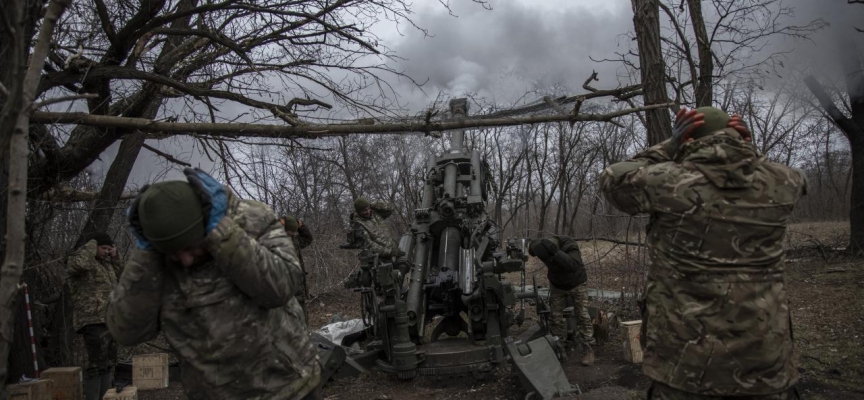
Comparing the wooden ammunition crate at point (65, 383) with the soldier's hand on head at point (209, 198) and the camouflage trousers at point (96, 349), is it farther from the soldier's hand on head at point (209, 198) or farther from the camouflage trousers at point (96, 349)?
the soldier's hand on head at point (209, 198)

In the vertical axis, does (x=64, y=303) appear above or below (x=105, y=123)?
below

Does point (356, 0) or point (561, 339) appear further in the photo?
point (561, 339)

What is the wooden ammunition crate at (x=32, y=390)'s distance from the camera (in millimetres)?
4547

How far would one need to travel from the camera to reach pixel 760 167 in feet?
8.46

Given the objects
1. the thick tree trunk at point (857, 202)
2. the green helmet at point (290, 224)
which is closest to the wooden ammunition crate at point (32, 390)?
the green helmet at point (290, 224)

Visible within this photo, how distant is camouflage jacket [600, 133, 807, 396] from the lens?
2484 millimetres

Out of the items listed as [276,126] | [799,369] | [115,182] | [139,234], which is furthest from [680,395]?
[115,182]

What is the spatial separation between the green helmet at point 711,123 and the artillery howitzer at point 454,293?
3208 millimetres

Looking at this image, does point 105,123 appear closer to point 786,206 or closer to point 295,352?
point 295,352

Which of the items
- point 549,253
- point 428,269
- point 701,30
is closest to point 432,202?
point 428,269

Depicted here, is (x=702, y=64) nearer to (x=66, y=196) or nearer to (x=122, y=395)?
(x=122, y=395)

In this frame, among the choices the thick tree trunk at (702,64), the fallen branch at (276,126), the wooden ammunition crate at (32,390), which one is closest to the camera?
the fallen branch at (276,126)

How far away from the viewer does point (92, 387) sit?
5625 mm

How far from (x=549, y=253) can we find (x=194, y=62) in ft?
14.7
